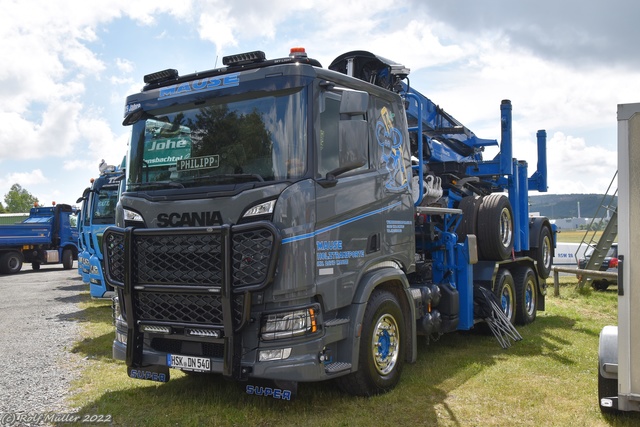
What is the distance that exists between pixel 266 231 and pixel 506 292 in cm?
580

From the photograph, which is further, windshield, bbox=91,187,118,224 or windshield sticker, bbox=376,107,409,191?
windshield, bbox=91,187,118,224

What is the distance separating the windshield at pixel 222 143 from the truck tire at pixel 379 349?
61.5 inches

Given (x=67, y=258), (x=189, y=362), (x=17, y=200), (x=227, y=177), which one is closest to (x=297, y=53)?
(x=227, y=177)

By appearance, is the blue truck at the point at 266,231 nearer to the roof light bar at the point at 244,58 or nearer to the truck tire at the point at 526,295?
the roof light bar at the point at 244,58

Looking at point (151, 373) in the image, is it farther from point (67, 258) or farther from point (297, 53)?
point (67, 258)

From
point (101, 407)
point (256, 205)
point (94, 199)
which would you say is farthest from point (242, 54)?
point (94, 199)

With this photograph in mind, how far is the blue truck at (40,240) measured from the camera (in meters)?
24.3

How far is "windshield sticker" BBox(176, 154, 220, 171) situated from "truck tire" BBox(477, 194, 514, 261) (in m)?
4.54

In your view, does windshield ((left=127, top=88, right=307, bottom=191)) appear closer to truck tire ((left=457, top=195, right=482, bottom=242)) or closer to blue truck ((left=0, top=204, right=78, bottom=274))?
truck tire ((left=457, top=195, right=482, bottom=242))

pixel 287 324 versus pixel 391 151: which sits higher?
pixel 391 151

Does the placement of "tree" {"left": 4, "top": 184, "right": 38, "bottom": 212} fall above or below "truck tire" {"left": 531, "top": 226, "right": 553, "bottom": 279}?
above

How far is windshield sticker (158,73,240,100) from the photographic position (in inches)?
206

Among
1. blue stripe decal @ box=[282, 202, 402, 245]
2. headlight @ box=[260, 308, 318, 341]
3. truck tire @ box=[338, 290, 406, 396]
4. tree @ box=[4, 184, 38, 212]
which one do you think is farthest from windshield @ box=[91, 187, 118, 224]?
tree @ box=[4, 184, 38, 212]

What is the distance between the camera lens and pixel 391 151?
20.1ft
